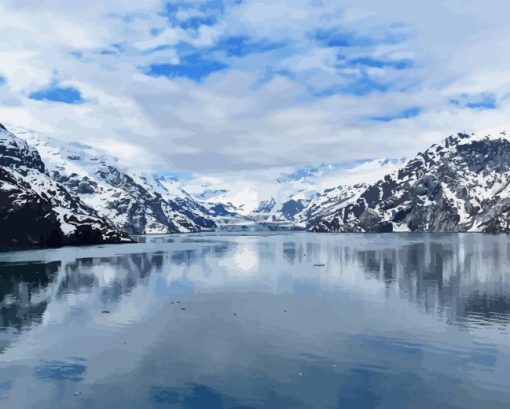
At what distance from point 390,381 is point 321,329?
21.7 meters

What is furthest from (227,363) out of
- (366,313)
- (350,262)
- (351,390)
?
(350,262)

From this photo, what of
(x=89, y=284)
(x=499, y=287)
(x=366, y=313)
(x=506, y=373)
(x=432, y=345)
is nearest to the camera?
(x=506, y=373)

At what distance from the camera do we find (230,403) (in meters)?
42.0

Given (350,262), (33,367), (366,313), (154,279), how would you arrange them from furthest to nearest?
(350,262)
(154,279)
(366,313)
(33,367)

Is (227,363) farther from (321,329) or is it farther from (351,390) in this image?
(321,329)

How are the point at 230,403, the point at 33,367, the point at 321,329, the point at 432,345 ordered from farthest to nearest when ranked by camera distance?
1. the point at 321,329
2. the point at 432,345
3. the point at 33,367
4. the point at 230,403

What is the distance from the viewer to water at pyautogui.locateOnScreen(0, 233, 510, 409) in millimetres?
44281

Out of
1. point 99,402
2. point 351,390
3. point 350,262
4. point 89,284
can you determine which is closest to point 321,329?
point 351,390

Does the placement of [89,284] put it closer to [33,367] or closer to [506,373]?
[33,367]

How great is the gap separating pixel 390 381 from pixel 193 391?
56.1ft

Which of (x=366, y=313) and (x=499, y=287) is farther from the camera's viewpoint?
(x=499, y=287)

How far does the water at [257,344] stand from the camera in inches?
1743

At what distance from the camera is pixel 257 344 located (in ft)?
201

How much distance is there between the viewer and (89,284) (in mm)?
119000
